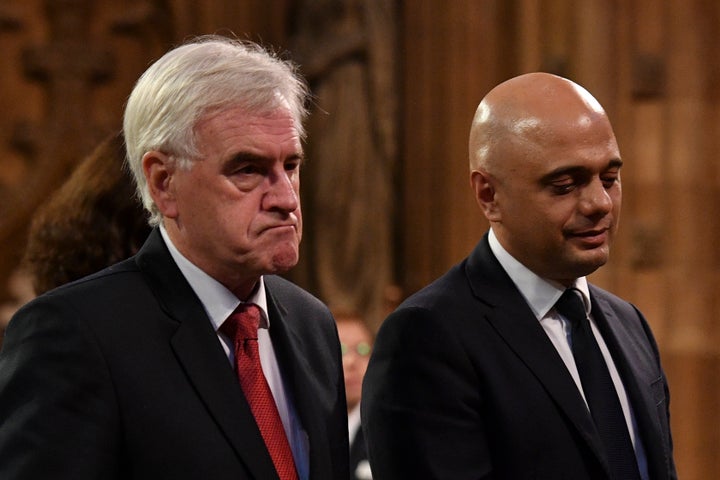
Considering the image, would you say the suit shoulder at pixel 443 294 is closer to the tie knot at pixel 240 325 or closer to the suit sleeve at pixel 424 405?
the suit sleeve at pixel 424 405

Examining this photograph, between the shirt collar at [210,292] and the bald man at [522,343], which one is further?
the bald man at [522,343]

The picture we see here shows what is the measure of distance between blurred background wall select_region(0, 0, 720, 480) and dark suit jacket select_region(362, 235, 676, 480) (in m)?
2.21

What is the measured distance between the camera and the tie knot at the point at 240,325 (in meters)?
2.22

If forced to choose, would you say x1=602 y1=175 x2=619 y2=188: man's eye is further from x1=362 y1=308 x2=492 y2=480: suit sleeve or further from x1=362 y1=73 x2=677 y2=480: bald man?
x1=362 y1=308 x2=492 y2=480: suit sleeve

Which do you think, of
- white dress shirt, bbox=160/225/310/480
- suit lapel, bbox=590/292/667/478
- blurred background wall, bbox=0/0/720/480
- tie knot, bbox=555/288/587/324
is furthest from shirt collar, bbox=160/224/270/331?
blurred background wall, bbox=0/0/720/480

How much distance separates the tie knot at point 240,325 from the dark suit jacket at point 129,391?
0.17 ft

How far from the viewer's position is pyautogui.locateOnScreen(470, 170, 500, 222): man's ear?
2.47 m

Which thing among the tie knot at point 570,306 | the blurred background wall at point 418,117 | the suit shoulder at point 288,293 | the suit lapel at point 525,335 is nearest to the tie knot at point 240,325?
the suit shoulder at point 288,293

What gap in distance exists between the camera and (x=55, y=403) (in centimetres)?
197

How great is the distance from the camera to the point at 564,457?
2344 mm

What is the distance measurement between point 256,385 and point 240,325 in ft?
A: 0.35

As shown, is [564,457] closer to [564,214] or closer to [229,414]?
[564,214]

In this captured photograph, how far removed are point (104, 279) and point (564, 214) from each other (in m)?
0.83

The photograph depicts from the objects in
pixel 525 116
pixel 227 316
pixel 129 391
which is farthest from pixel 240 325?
pixel 525 116
